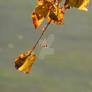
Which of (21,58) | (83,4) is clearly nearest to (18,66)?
(21,58)

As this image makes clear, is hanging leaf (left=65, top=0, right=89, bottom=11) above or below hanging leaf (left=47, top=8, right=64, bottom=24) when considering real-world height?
above

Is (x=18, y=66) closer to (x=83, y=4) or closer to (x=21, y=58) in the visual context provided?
(x=21, y=58)

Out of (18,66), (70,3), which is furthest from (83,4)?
(18,66)

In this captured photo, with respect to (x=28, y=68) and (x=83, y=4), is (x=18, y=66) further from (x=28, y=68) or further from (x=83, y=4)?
(x=83, y=4)

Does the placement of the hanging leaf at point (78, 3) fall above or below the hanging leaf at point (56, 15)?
above
